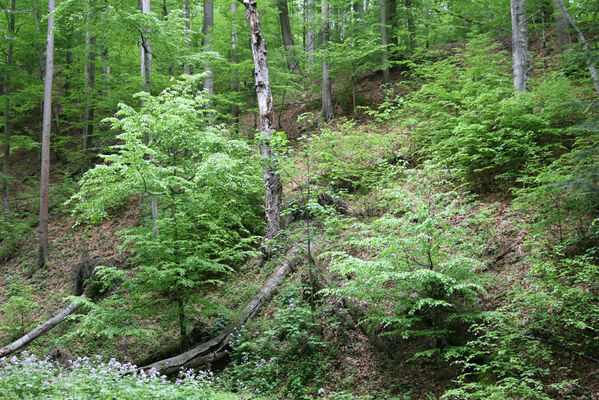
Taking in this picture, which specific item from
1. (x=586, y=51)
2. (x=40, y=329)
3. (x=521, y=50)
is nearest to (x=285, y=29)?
(x=521, y=50)

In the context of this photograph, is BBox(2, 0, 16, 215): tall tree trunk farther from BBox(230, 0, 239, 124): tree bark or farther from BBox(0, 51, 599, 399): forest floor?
BBox(230, 0, 239, 124): tree bark

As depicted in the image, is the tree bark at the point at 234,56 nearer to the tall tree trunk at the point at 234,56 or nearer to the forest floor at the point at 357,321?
the tall tree trunk at the point at 234,56

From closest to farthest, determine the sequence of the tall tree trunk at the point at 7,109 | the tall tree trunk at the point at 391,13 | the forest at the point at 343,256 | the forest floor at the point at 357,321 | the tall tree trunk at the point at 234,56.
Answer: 1. the forest at the point at 343,256
2. the forest floor at the point at 357,321
3. the tall tree trunk at the point at 234,56
4. the tall tree trunk at the point at 7,109
5. the tall tree trunk at the point at 391,13

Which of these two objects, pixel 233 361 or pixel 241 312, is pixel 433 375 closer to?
pixel 233 361

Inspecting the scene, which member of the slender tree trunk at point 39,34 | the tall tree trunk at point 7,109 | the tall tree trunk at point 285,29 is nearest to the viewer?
the tall tree trunk at point 7,109

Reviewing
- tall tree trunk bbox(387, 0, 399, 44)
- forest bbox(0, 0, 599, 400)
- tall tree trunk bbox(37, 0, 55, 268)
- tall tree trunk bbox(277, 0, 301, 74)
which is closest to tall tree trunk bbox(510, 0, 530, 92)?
forest bbox(0, 0, 599, 400)

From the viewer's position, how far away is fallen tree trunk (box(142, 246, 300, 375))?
6.57 metres

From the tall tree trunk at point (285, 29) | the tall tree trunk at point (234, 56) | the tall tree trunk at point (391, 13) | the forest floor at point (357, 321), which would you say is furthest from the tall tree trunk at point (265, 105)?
the tall tree trunk at point (391, 13)

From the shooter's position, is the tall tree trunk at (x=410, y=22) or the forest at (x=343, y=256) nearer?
the forest at (x=343, y=256)

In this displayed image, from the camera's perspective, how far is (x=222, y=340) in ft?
23.4

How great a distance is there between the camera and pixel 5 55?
17.2 meters

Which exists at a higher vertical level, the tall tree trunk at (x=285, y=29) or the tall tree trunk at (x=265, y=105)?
the tall tree trunk at (x=285, y=29)

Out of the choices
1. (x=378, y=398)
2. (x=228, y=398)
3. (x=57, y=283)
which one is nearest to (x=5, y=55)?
(x=57, y=283)

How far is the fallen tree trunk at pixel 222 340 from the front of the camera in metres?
6.57
